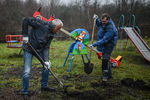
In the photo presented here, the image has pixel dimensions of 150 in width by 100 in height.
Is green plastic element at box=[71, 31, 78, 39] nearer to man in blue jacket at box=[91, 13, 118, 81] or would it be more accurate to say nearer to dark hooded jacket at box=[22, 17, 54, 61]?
man in blue jacket at box=[91, 13, 118, 81]

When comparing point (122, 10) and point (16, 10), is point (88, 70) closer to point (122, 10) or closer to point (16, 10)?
point (122, 10)

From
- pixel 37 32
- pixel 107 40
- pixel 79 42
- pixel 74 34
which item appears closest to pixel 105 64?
pixel 107 40

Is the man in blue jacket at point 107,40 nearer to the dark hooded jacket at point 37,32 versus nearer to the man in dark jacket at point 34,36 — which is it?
the man in dark jacket at point 34,36

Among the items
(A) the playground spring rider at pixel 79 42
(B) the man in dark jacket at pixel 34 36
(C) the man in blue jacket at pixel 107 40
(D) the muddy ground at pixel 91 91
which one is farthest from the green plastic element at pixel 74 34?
(B) the man in dark jacket at pixel 34 36

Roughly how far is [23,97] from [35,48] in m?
1.05

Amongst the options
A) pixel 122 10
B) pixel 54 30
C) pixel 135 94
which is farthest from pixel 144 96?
pixel 122 10

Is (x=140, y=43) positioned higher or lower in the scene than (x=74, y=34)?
lower

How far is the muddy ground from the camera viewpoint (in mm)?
3061

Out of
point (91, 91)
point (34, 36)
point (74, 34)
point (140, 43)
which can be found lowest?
point (91, 91)

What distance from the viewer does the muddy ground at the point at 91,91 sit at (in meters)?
3.06

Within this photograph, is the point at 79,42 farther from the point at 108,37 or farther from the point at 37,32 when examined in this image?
the point at 37,32

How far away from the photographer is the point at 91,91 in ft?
10.1

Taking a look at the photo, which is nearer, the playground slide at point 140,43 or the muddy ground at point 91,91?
the muddy ground at point 91,91

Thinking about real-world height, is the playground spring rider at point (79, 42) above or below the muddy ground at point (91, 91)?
above
